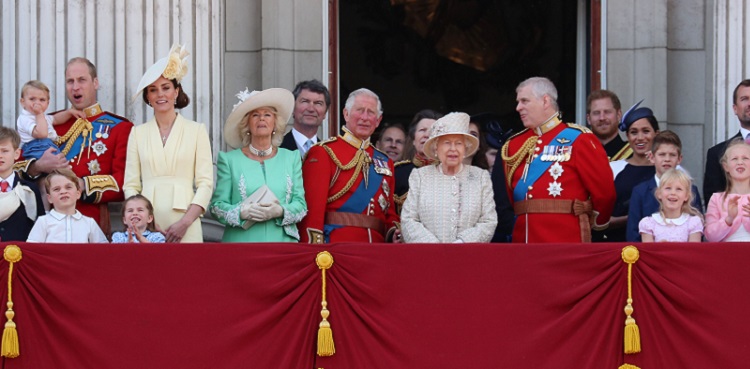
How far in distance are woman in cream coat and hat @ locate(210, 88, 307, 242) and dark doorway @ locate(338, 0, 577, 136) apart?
5343 millimetres

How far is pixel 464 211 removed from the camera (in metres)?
8.93

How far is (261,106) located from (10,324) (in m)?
1.92

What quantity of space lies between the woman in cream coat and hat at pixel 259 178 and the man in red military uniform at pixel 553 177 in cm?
125

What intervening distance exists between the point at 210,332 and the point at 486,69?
25.2 feet

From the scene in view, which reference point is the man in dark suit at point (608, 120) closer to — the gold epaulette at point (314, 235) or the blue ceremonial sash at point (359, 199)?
the blue ceremonial sash at point (359, 199)

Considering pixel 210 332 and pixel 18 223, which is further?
pixel 18 223

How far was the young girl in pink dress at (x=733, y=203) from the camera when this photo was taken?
A: 28.3 ft

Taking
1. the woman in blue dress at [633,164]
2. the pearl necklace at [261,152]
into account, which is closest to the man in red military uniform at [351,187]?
the pearl necklace at [261,152]

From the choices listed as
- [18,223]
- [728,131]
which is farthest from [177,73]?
[728,131]

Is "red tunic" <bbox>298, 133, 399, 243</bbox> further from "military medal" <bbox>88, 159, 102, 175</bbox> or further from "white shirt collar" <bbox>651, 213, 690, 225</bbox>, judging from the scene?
"white shirt collar" <bbox>651, 213, 690, 225</bbox>

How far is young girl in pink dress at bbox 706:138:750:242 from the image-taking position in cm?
864

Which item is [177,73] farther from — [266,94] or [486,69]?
[486,69]

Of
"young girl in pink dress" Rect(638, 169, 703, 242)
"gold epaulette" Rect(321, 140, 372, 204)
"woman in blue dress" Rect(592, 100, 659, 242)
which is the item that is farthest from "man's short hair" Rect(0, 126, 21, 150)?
"young girl in pink dress" Rect(638, 169, 703, 242)

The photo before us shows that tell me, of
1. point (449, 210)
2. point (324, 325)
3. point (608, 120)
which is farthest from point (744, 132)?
point (324, 325)
